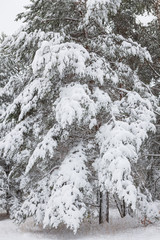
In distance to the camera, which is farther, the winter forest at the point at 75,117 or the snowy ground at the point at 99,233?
the snowy ground at the point at 99,233

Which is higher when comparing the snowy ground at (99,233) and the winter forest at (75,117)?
the winter forest at (75,117)

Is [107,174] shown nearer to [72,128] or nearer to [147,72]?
[72,128]

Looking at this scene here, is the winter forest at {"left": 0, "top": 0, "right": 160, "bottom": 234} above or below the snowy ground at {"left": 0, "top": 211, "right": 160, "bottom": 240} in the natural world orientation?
above

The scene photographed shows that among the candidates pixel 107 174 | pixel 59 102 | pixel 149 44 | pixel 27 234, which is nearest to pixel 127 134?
pixel 107 174

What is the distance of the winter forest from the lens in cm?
745

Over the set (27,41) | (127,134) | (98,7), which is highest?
(98,7)

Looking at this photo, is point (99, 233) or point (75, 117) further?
point (99, 233)

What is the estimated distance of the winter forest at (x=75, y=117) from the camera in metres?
7.45

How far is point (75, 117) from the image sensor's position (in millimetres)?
7926

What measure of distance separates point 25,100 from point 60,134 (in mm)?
1484

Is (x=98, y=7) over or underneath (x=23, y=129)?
over

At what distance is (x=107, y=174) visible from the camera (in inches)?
290

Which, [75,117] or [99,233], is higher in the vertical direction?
[75,117]

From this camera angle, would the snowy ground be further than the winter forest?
Yes
